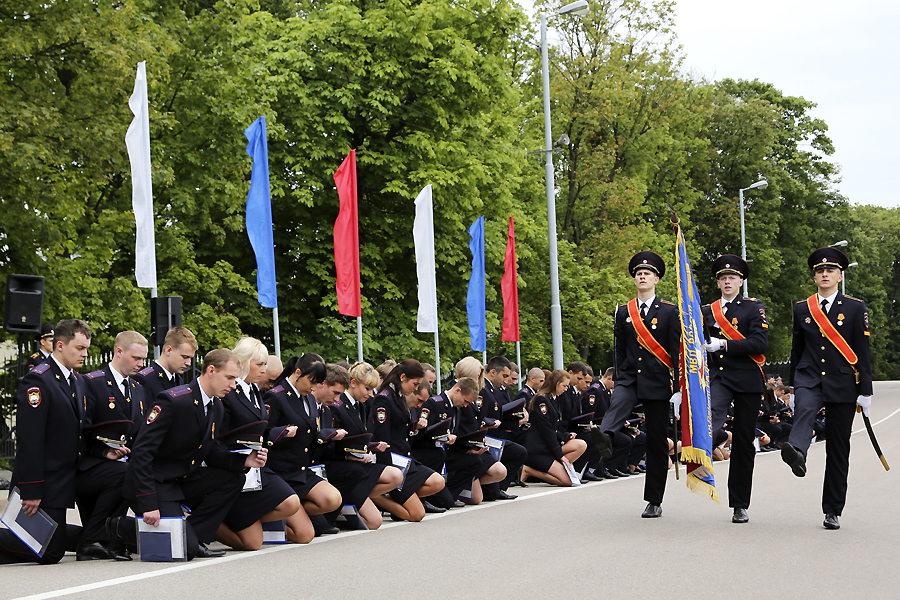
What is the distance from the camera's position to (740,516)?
9383mm

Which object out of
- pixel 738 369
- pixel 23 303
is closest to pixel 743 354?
pixel 738 369

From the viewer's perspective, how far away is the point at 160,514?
25.9 feet

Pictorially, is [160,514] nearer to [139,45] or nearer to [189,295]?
[139,45]

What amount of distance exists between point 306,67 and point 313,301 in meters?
5.84

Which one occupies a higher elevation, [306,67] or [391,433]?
[306,67]

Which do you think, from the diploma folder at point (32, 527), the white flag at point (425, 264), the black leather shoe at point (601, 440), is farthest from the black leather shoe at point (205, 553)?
the white flag at point (425, 264)

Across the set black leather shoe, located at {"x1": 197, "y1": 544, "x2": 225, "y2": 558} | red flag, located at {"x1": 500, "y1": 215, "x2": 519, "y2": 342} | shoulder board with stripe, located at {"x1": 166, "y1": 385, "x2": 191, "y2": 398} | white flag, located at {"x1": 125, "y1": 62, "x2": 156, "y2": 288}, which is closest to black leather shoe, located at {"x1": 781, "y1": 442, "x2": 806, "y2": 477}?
black leather shoe, located at {"x1": 197, "y1": 544, "x2": 225, "y2": 558}

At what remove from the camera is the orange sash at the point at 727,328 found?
957 cm

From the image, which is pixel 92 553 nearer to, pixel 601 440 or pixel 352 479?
pixel 352 479

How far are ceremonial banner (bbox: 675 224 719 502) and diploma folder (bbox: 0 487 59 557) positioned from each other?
535 centimetres

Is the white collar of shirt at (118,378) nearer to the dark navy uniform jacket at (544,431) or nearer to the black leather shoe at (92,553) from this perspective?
the black leather shoe at (92,553)

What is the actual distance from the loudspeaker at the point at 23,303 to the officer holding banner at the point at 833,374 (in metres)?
9.18

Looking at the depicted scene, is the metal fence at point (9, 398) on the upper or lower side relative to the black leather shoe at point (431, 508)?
upper

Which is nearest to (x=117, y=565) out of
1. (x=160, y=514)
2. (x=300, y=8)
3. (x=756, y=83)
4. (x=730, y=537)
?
(x=160, y=514)
